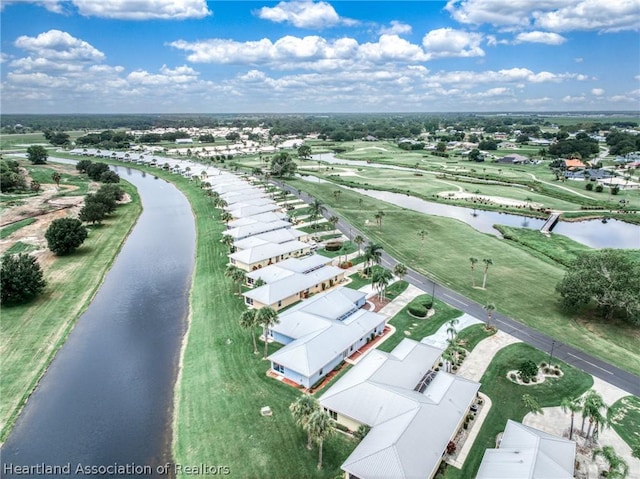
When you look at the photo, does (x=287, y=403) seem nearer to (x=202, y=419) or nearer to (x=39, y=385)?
(x=202, y=419)

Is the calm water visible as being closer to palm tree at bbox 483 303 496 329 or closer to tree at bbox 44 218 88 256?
tree at bbox 44 218 88 256

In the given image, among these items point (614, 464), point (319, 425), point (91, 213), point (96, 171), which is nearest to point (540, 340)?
point (614, 464)

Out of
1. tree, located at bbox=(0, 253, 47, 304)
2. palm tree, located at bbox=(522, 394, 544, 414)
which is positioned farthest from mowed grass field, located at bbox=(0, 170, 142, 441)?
palm tree, located at bbox=(522, 394, 544, 414)

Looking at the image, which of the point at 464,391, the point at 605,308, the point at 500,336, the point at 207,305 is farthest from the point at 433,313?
the point at 207,305

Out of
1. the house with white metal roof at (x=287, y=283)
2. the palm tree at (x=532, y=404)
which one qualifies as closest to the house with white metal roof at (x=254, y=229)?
the house with white metal roof at (x=287, y=283)

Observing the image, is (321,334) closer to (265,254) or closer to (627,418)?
(265,254)

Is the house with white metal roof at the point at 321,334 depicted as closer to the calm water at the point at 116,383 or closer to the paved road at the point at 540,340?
the calm water at the point at 116,383
